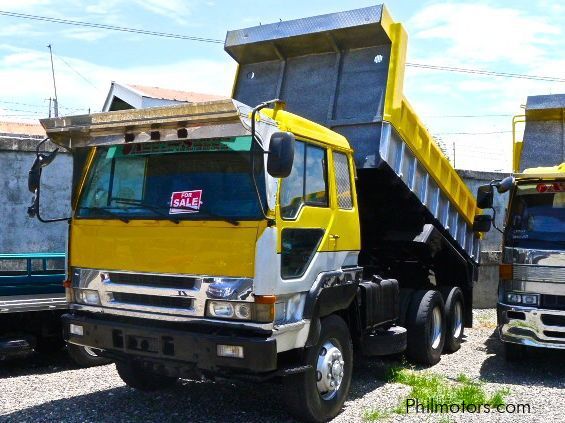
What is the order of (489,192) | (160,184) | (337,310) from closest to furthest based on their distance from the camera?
(160,184) < (337,310) < (489,192)

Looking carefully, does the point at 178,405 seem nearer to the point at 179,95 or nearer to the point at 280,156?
the point at 280,156

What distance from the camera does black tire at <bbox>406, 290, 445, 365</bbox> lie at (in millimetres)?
7379

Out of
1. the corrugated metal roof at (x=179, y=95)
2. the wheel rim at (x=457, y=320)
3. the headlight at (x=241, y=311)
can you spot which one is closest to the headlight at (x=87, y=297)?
the headlight at (x=241, y=311)

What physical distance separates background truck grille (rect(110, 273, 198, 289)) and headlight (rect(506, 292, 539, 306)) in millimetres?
4169

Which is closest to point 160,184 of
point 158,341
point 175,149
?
point 175,149

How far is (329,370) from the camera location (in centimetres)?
528

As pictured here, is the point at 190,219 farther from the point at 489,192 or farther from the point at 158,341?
the point at 489,192

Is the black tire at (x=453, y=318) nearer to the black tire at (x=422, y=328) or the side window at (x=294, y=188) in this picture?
the black tire at (x=422, y=328)

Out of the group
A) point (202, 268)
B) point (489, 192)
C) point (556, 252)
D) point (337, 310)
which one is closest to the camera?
point (202, 268)

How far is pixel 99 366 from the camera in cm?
728

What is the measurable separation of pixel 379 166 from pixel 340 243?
4.18 feet

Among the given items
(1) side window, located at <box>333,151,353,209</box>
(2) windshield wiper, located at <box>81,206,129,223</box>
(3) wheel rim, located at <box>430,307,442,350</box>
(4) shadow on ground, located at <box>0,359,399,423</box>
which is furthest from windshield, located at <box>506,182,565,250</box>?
(2) windshield wiper, located at <box>81,206,129,223</box>

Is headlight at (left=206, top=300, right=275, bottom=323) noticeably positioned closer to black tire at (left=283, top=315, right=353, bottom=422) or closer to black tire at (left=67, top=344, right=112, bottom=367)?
black tire at (left=283, top=315, right=353, bottom=422)

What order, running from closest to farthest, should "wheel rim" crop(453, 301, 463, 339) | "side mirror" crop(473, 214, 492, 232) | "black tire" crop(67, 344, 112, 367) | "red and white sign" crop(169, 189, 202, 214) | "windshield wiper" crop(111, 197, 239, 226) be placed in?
"windshield wiper" crop(111, 197, 239, 226) → "red and white sign" crop(169, 189, 202, 214) → "black tire" crop(67, 344, 112, 367) → "wheel rim" crop(453, 301, 463, 339) → "side mirror" crop(473, 214, 492, 232)
